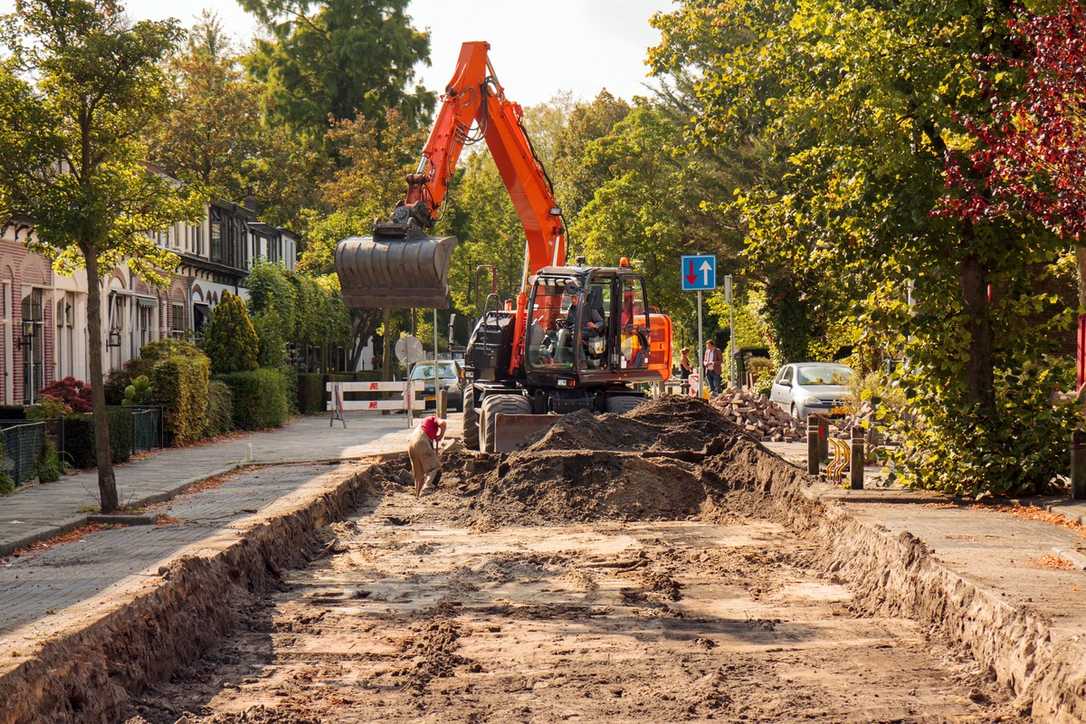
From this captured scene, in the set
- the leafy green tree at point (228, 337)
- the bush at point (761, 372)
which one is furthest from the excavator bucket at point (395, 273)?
the bush at point (761, 372)

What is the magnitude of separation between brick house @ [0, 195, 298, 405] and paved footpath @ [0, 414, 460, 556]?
9.11 ft

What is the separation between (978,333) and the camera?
15.4 meters

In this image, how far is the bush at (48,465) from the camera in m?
18.6

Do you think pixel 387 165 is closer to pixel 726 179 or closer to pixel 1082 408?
pixel 726 179

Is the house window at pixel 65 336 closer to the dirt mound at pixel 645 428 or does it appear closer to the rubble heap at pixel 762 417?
the dirt mound at pixel 645 428

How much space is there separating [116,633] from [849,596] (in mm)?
5743

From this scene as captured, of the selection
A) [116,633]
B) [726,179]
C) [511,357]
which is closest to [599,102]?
[726,179]

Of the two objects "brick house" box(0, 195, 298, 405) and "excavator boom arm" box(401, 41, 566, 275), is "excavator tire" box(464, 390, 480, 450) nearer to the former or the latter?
"excavator boom arm" box(401, 41, 566, 275)

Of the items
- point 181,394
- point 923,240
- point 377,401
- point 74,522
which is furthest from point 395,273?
point 377,401

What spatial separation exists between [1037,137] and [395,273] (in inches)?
337

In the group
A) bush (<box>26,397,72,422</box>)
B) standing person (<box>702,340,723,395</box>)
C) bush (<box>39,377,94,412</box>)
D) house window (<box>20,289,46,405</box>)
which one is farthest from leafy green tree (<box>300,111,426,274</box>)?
bush (<box>26,397,72,422</box>)

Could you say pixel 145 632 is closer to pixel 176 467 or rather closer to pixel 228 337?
pixel 176 467

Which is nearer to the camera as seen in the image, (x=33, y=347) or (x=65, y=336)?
(x=33, y=347)

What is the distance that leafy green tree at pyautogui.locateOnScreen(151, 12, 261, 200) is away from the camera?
176 ft
